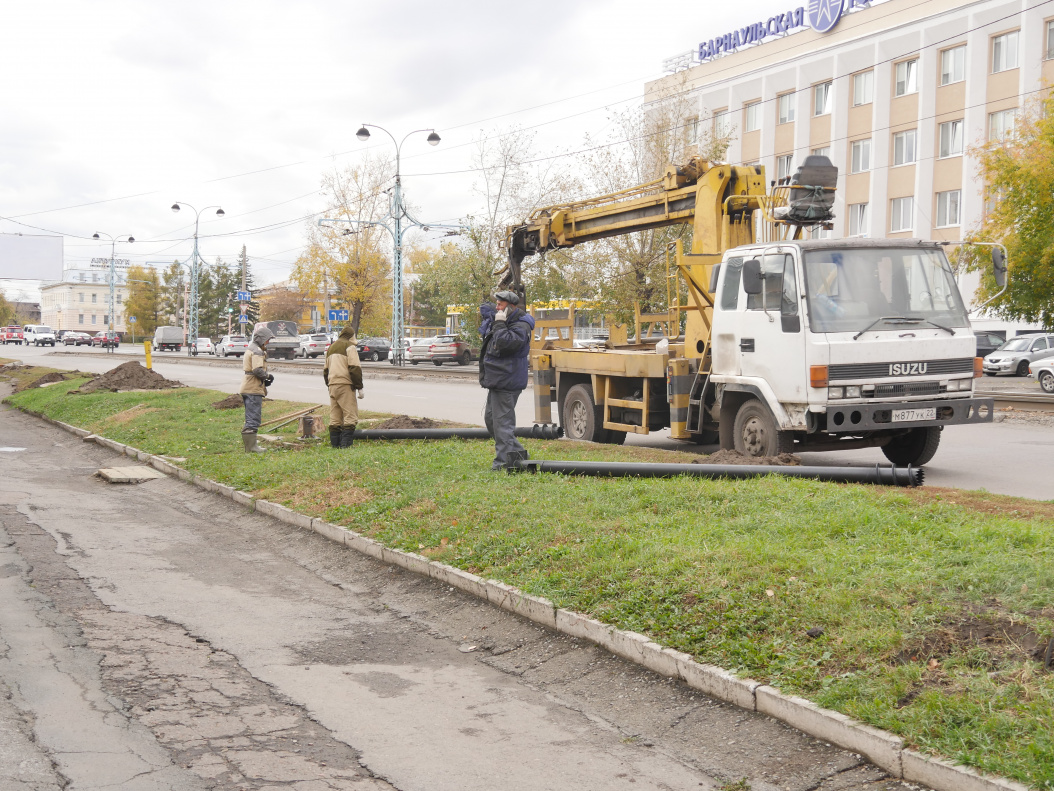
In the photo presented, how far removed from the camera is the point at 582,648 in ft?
18.5

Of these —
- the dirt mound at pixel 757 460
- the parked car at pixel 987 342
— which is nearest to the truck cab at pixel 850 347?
the dirt mound at pixel 757 460

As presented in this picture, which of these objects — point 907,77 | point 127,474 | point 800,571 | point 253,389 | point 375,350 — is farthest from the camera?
point 375,350

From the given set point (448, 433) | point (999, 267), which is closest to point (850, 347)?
point (999, 267)

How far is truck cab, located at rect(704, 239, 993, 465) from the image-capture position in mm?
10117

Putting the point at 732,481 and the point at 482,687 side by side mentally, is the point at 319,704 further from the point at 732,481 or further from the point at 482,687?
the point at 732,481

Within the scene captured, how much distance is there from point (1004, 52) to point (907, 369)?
38842mm

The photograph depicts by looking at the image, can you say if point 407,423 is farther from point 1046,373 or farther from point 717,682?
point 1046,373

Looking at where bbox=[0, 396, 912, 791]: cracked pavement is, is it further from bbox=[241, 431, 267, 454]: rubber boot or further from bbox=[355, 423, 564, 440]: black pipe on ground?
bbox=[241, 431, 267, 454]: rubber boot

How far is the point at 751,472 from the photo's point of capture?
354 inches

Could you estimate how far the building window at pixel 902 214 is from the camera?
46.8 m

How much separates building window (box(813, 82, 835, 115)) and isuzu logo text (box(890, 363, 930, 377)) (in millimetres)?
43909

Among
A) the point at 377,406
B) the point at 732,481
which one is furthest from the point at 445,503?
the point at 377,406

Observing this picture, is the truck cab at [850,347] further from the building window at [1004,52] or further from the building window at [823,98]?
the building window at [823,98]

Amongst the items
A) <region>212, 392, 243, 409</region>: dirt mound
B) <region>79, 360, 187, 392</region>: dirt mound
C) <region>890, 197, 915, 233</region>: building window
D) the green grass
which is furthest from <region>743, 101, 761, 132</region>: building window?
the green grass
